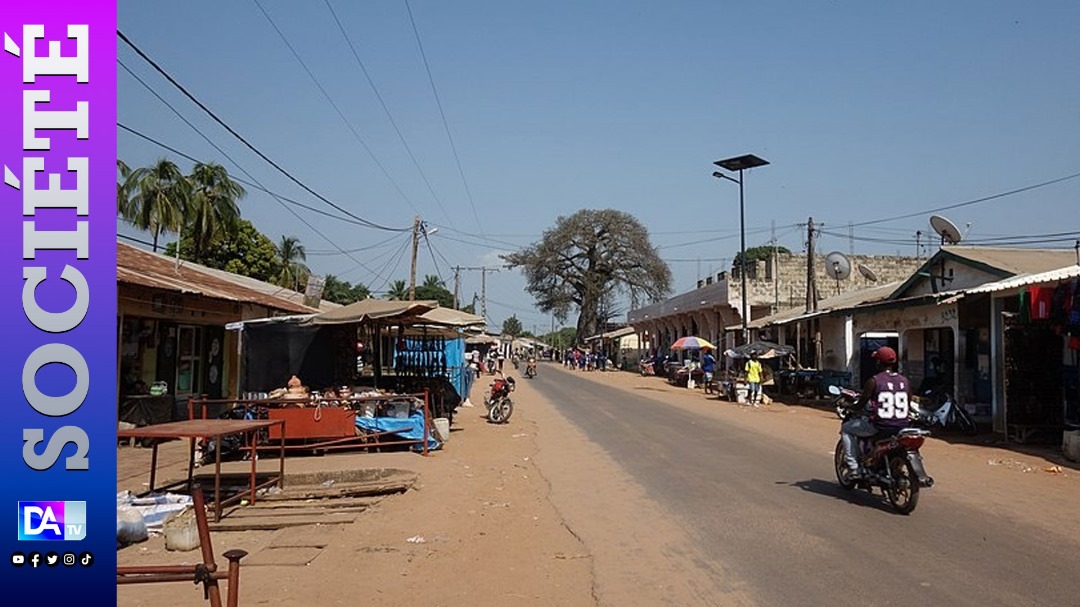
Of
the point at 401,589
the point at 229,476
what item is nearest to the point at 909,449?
the point at 401,589

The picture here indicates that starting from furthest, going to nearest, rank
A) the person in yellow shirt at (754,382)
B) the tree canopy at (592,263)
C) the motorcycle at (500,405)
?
the tree canopy at (592,263), the person in yellow shirt at (754,382), the motorcycle at (500,405)

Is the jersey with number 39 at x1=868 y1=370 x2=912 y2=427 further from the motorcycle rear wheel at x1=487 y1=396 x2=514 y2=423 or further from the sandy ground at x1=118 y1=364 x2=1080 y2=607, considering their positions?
the motorcycle rear wheel at x1=487 y1=396 x2=514 y2=423

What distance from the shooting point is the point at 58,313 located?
3439 millimetres

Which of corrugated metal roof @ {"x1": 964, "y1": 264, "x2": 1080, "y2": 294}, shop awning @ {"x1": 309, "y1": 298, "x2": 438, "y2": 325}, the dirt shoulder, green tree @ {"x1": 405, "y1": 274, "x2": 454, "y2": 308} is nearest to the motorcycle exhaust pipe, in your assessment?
the dirt shoulder

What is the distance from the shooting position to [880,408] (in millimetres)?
9250

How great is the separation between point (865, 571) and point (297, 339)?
1167 centimetres

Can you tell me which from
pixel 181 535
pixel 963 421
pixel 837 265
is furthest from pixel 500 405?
pixel 837 265

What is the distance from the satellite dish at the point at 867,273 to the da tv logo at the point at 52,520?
42844 mm

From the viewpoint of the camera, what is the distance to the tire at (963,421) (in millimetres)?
17516

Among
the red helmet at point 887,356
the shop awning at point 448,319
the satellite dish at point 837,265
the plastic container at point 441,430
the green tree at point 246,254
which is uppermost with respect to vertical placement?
the green tree at point 246,254

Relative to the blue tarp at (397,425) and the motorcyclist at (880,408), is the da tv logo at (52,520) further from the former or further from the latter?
the blue tarp at (397,425)

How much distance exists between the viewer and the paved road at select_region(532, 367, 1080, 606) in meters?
6.00

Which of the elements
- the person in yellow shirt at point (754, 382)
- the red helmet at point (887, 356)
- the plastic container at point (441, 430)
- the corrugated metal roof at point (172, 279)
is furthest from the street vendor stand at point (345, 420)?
the person in yellow shirt at point (754, 382)

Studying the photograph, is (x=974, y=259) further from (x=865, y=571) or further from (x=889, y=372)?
(x=865, y=571)
